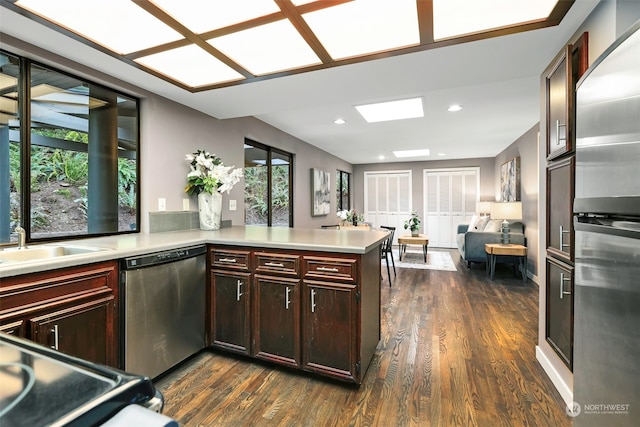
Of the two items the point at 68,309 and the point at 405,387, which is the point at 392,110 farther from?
the point at 68,309

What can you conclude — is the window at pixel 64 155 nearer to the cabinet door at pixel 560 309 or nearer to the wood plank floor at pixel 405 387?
the wood plank floor at pixel 405 387

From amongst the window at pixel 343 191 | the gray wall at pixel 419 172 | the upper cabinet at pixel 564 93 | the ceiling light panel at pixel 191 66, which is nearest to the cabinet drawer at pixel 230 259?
the ceiling light panel at pixel 191 66

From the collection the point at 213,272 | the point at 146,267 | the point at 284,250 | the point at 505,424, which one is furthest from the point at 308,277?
the point at 505,424

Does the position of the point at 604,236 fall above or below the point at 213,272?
above

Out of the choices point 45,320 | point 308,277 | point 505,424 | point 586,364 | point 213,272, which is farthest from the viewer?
point 213,272

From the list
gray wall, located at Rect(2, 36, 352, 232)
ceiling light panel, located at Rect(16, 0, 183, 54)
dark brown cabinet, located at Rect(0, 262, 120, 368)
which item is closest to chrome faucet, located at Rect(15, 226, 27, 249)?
Answer: dark brown cabinet, located at Rect(0, 262, 120, 368)

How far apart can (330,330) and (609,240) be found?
144 cm

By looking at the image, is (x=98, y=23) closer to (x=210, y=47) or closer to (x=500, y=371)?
(x=210, y=47)

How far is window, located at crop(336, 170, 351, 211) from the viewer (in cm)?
785

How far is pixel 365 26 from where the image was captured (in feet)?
5.30

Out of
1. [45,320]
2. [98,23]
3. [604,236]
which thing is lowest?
[45,320]

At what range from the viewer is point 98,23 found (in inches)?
62.7

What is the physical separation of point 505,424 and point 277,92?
104 inches

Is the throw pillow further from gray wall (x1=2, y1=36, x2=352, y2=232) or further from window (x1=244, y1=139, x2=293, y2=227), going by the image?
gray wall (x1=2, y1=36, x2=352, y2=232)
